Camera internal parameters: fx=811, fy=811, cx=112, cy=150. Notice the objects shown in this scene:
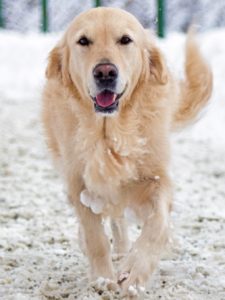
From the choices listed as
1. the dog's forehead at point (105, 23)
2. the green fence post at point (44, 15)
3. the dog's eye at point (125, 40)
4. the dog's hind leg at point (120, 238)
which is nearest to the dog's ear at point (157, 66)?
the dog's forehead at point (105, 23)

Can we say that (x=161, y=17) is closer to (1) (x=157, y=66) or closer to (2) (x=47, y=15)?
(2) (x=47, y=15)

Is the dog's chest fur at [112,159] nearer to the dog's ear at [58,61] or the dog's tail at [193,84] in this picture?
the dog's ear at [58,61]

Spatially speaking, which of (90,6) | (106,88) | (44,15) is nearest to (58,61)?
(106,88)

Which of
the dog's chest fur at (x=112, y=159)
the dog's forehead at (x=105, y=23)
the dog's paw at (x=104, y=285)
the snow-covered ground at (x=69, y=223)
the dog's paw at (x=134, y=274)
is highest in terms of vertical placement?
the dog's forehead at (x=105, y=23)

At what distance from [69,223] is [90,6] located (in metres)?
11.8

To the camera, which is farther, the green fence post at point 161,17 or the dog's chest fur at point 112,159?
the green fence post at point 161,17

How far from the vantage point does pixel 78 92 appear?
4.39 metres

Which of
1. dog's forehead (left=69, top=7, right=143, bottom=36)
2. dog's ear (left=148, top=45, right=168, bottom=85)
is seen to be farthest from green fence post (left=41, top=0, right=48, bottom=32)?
dog's forehead (left=69, top=7, right=143, bottom=36)

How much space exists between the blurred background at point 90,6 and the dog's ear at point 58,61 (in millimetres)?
10650

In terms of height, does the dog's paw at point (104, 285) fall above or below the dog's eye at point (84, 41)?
below

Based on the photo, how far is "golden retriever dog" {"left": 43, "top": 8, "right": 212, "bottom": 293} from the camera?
4.15 m

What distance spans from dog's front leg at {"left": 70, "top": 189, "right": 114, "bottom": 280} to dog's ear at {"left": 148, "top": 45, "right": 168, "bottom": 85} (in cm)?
81

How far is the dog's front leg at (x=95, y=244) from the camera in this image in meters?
4.27

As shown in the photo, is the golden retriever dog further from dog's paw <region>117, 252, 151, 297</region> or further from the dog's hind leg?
the dog's hind leg
